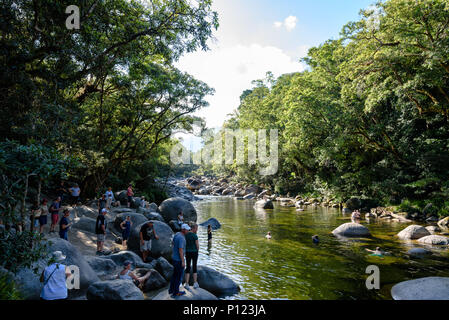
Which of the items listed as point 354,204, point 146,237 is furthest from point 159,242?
point 354,204

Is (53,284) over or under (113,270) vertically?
over

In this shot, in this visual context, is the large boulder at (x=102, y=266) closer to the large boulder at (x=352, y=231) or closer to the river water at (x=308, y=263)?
the river water at (x=308, y=263)

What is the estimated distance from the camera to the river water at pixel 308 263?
896 cm

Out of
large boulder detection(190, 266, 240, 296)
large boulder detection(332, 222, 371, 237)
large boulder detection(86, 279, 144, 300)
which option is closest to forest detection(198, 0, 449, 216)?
large boulder detection(332, 222, 371, 237)

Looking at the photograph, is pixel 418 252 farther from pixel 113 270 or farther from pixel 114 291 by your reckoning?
pixel 113 270

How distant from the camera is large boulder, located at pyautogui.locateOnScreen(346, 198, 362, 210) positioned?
2775cm

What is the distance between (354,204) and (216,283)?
23503 mm

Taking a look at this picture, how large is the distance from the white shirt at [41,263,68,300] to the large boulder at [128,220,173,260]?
676 cm

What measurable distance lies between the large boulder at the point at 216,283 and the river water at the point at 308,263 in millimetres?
362

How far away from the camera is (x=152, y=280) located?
8.94 meters

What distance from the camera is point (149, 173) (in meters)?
33.1

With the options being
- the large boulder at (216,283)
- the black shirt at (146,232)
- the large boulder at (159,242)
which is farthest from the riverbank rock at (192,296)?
the large boulder at (159,242)

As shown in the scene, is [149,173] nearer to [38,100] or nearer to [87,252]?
[87,252]

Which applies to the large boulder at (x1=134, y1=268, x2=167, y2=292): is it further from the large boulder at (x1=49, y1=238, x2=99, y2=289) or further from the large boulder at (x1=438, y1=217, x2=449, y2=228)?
the large boulder at (x1=438, y1=217, x2=449, y2=228)
